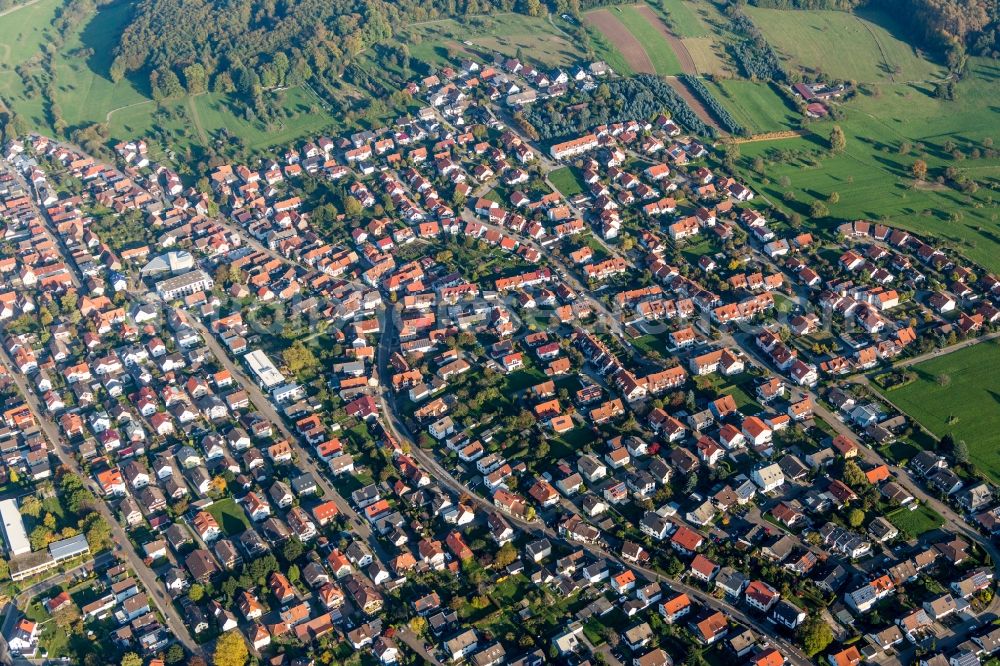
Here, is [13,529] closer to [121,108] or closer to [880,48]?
[121,108]

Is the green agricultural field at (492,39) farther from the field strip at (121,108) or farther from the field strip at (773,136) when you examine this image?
the field strip at (121,108)

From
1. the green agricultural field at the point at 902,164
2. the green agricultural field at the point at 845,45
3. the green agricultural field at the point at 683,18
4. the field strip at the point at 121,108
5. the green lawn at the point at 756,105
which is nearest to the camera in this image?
the green agricultural field at the point at 902,164

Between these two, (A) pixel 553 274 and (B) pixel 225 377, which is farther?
(A) pixel 553 274

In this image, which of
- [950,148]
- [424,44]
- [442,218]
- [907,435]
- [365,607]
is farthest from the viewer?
[424,44]

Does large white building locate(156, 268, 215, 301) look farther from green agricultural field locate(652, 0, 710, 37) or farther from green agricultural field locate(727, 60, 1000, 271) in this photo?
green agricultural field locate(652, 0, 710, 37)

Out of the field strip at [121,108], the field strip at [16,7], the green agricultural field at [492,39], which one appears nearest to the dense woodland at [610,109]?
the green agricultural field at [492,39]

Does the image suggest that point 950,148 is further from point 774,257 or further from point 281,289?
point 281,289

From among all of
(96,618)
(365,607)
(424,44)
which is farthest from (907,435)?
(424,44)
